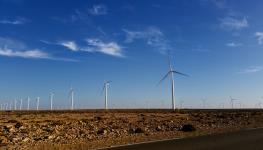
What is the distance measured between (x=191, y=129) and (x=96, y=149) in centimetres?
1300

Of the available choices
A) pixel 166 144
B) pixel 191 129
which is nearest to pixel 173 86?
pixel 191 129

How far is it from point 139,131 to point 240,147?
12376 millimetres

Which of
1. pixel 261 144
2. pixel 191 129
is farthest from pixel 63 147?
pixel 191 129

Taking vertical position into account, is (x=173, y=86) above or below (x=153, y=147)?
above

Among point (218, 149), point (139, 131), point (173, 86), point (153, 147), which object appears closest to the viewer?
point (218, 149)

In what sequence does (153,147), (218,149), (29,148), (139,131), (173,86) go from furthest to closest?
(173,86), (139,131), (29,148), (153,147), (218,149)

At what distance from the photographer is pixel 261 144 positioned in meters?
16.7

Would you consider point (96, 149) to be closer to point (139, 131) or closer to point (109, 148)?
point (109, 148)

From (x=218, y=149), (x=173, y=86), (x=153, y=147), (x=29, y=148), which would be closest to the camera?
(x=218, y=149)

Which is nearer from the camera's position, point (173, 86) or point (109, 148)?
point (109, 148)

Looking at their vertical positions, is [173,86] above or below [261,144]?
above

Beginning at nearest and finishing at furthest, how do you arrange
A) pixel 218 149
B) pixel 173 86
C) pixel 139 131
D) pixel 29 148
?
1. pixel 218 149
2. pixel 29 148
3. pixel 139 131
4. pixel 173 86

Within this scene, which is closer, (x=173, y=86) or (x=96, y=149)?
(x=96, y=149)

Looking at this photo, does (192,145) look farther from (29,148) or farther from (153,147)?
(29,148)
